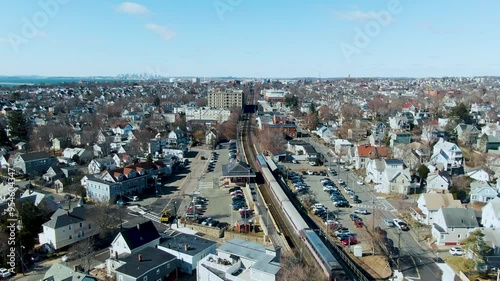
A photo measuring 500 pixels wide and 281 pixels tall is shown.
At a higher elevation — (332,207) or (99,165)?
(99,165)

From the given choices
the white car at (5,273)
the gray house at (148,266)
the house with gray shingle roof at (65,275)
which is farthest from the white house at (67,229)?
the gray house at (148,266)

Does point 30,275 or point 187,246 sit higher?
point 187,246

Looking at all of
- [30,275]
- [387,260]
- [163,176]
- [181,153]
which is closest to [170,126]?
[181,153]

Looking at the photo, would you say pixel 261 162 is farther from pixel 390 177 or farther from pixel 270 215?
pixel 270 215

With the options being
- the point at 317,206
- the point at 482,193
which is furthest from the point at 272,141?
the point at 482,193

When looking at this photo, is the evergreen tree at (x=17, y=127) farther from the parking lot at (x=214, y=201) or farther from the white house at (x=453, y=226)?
the white house at (x=453, y=226)

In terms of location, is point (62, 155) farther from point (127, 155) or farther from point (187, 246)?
point (187, 246)

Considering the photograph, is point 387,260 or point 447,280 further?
point 387,260
